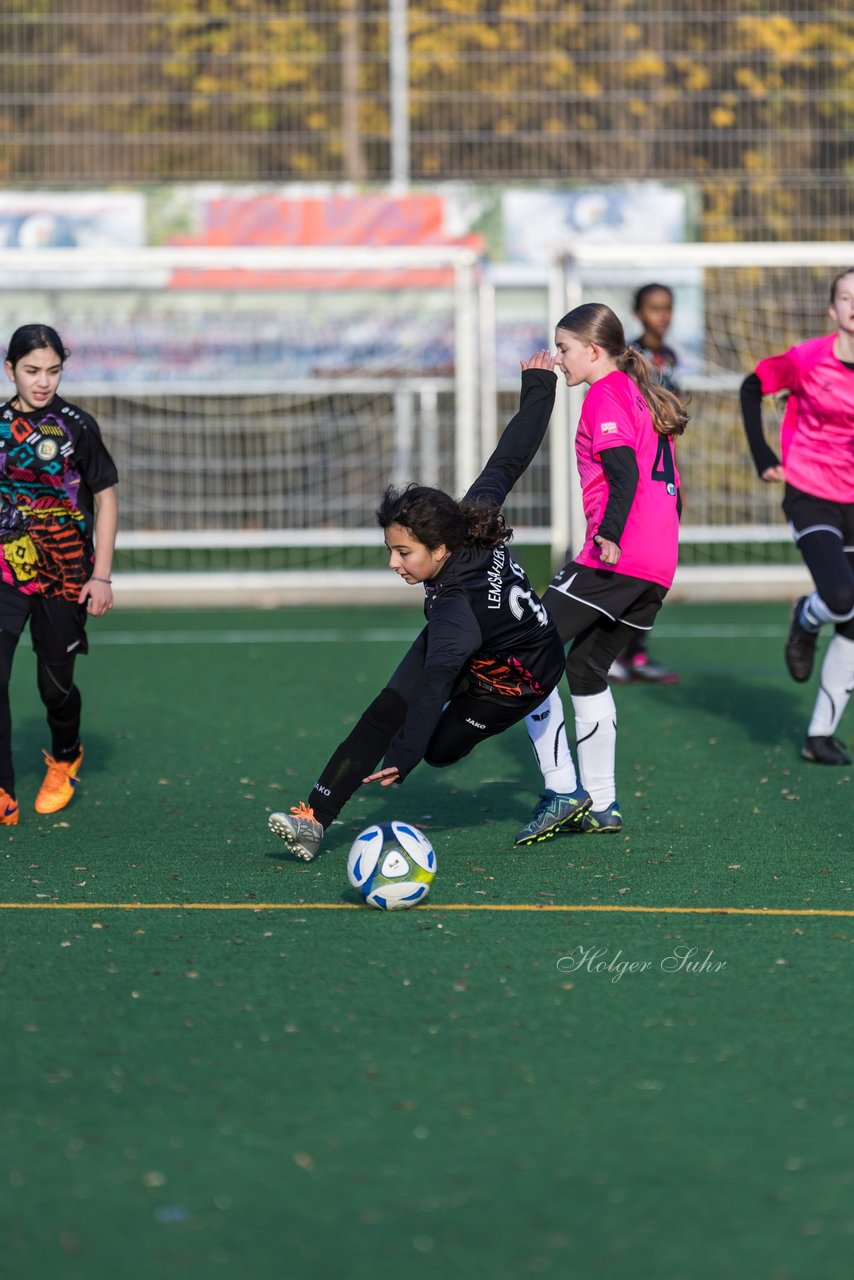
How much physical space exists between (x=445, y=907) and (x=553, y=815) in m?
0.92

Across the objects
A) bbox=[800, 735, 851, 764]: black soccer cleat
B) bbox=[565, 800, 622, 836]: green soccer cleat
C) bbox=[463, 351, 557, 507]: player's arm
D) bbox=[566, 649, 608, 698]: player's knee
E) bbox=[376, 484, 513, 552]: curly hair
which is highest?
bbox=[463, 351, 557, 507]: player's arm

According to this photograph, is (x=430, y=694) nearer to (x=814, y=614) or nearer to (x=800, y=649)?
(x=814, y=614)

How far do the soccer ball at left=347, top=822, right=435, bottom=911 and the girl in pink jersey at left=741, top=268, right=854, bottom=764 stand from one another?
8.51 feet

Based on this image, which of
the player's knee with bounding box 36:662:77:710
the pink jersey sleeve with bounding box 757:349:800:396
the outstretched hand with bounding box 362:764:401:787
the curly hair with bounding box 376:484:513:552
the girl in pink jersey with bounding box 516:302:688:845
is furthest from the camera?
the pink jersey sleeve with bounding box 757:349:800:396

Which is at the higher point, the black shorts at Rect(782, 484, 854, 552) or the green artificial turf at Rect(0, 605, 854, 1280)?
the black shorts at Rect(782, 484, 854, 552)

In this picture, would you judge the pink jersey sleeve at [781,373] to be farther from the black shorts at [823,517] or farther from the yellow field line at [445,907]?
the yellow field line at [445,907]

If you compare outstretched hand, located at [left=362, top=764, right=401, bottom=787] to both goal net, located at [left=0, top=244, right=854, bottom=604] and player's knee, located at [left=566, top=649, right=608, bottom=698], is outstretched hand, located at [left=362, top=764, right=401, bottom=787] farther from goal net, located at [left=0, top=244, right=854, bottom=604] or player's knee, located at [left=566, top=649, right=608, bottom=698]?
goal net, located at [left=0, top=244, right=854, bottom=604]

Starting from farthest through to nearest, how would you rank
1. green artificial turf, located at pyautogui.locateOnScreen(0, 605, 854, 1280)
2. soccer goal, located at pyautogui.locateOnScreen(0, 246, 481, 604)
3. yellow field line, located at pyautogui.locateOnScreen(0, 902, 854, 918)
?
1. soccer goal, located at pyautogui.locateOnScreen(0, 246, 481, 604)
2. yellow field line, located at pyautogui.locateOnScreen(0, 902, 854, 918)
3. green artificial turf, located at pyautogui.locateOnScreen(0, 605, 854, 1280)

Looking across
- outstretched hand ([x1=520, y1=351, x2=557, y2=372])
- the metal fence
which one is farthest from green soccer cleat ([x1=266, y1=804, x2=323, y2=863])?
the metal fence

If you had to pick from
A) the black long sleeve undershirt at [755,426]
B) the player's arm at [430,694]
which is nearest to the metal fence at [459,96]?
the black long sleeve undershirt at [755,426]

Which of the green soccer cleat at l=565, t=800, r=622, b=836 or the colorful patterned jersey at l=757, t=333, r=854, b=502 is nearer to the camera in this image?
the green soccer cleat at l=565, t=800, r=622, b=836

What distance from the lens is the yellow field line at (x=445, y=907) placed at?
497 cm

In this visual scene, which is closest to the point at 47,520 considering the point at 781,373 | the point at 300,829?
the point at 300,829

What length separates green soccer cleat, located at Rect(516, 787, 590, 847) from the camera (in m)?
5.81
